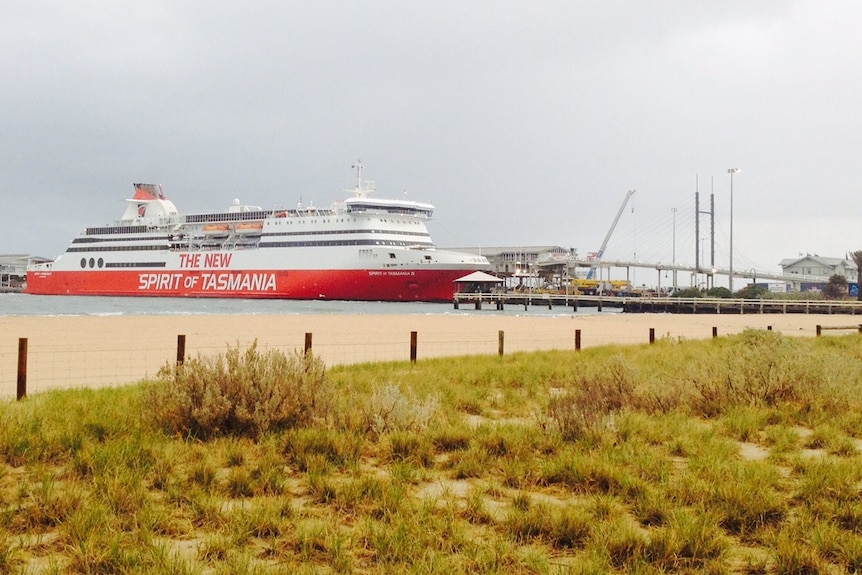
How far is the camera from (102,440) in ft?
20.2

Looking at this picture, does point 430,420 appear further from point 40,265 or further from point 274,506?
point 40,265

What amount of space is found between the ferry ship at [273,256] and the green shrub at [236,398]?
60.1 meters

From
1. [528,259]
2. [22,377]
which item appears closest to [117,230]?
[528,259]

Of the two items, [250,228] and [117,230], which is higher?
[117,230]

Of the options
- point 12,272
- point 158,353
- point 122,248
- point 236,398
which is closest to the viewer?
point 236,398

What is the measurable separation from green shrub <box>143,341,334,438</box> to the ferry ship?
6010cm

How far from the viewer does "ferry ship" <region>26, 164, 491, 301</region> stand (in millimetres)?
68625

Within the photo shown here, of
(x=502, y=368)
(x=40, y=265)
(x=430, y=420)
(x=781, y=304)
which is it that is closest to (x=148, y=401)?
(x=430, y=420)

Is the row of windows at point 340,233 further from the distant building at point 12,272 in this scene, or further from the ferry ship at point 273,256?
the distant building at point 12,272

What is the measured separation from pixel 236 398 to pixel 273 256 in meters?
68.6

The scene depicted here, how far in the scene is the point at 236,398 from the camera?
673cm

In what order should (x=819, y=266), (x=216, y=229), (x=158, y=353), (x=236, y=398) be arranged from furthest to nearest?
(x=819, y=266)
(x=216, y=229)
(x=158, y=353)
(x=236, y=398)

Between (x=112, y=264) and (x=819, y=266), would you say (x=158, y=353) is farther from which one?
(x=819, y=266)

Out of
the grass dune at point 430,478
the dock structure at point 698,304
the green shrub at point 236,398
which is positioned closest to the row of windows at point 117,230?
the dock structure at point 698,304
